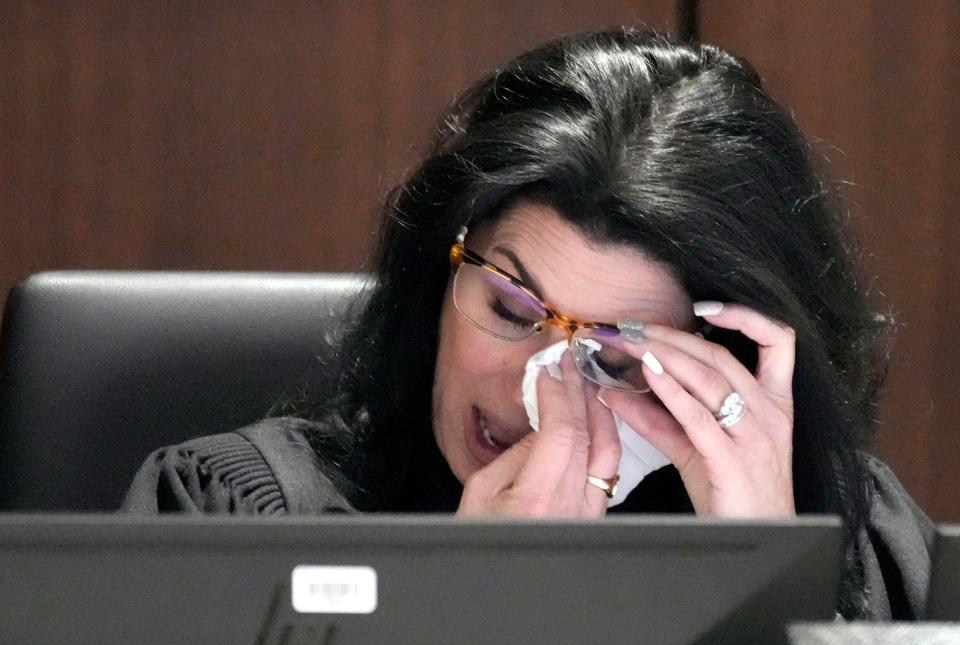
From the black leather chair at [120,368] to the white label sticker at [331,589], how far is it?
71cm

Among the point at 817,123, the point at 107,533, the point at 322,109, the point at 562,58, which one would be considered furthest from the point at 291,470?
the point at 817,123

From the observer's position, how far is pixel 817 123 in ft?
6.53

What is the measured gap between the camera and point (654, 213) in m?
1.19

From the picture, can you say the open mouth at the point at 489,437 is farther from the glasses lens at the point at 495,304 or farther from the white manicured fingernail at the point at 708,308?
the white manicured fingernail at the point at 708,308

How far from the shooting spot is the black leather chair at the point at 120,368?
4.27ft

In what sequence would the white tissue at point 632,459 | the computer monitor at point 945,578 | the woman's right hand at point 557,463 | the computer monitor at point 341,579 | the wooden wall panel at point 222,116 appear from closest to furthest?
1. the computer monitor at point 341,579
2. the computer monitor at point 945,578
3. the woman's right hand at point 557,463
4. the white tissue at point 632,459
5. the wooden wall panel at point 222,116

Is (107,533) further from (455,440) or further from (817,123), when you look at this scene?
(817,123)

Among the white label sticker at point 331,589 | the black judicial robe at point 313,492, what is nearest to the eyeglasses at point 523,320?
the black judicial robe at point 313,492

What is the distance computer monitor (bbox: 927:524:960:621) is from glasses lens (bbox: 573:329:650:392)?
48 centimetres

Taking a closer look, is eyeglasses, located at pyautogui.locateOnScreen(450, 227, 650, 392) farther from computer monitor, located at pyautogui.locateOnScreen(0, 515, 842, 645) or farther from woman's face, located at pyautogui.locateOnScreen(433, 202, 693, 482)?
computer monitor, located at pyautogui.locateOnScreen(0, 515, 842, 645)

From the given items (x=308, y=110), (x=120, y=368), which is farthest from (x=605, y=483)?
(x=308, y=110)

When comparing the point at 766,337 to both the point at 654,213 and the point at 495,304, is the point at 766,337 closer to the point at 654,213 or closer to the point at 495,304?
the point at 654,213

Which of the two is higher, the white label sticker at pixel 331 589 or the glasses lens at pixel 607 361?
the white label sticker at pixel 331 589

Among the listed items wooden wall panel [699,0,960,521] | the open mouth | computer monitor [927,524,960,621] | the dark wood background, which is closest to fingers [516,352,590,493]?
the open mouth
